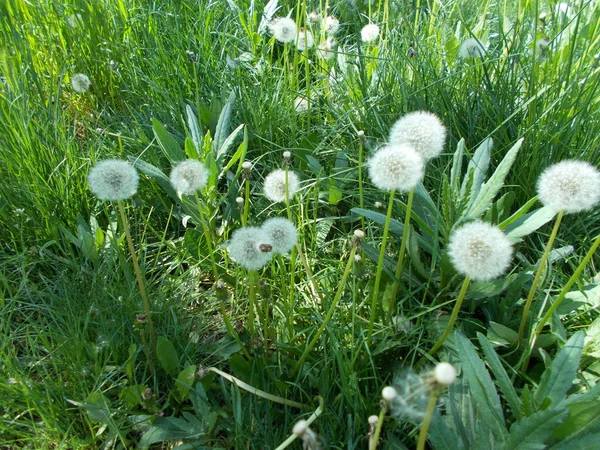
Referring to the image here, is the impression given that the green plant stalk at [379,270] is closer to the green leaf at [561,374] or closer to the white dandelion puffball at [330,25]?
the green leaf at [561,374]

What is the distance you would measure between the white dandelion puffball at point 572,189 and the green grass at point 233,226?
0.30 meters

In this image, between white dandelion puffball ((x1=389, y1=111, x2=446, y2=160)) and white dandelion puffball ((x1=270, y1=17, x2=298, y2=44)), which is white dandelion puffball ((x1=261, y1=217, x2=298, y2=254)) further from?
white dandelion puffball ((x1=270, y1=17, x2=298, y2=44))

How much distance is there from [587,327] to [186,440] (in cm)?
114

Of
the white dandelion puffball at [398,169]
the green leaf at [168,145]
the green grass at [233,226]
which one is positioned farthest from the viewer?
the green leaf at [168,145]

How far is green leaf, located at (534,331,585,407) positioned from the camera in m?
1.22

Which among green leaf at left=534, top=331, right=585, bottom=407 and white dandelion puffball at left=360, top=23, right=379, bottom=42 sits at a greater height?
white dandelion puffball at left=360, top=23, right=379, bottom=42

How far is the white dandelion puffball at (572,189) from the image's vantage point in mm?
1208

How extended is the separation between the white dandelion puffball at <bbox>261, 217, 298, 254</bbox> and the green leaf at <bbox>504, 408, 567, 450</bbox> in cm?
64

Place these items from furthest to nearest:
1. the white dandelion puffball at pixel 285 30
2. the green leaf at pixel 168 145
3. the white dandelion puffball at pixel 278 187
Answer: the white dandelion puffball at pixel 285 30
the green leaf at pixel 168 145
the white dandelion puffball at pixel 278 187

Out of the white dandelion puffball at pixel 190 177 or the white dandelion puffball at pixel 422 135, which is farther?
the white dandelion puffball at pixel 190 177

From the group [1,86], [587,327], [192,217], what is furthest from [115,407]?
[1,86]

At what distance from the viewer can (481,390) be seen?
1216 mm

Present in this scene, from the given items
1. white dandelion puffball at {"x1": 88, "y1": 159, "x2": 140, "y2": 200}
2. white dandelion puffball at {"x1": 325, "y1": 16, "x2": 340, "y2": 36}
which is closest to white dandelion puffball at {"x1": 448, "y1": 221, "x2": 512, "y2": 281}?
white dandelion puffball at {"x1": 88, "y1": 159, "x2": 140, "y2": 200}

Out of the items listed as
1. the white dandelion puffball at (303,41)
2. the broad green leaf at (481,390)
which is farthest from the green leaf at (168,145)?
the broad green leaf at (481,390)
